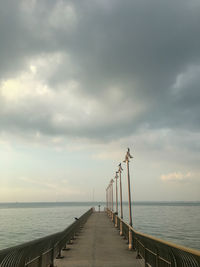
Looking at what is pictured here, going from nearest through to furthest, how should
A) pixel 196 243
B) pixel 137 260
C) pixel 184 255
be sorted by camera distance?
1. pixel 184 255
2. pixel 137 260
3. pixel 196 243

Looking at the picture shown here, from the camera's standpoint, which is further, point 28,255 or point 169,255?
point 169,255

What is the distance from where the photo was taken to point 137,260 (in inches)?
437

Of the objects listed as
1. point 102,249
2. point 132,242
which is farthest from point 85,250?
point 132,242

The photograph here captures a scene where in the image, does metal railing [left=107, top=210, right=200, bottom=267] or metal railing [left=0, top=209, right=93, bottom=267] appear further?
metal railing [left=0, top=209, right=93, bottom=267]

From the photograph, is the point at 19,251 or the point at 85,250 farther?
the point at 85,250

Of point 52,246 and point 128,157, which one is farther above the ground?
point 128,157

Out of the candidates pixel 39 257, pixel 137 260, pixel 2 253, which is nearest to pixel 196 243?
pixel 137 260

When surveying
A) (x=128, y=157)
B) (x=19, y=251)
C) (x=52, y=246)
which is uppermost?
(x=128, y=157)

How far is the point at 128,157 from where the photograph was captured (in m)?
20.8

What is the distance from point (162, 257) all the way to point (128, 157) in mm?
13346

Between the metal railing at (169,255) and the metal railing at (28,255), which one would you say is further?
the metal railing at (28,255)

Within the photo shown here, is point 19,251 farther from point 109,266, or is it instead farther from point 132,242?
point 132,242

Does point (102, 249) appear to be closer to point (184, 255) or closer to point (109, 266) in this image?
point (109, 266)

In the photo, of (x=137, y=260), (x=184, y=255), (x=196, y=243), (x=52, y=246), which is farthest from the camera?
(x=196, y=243)
